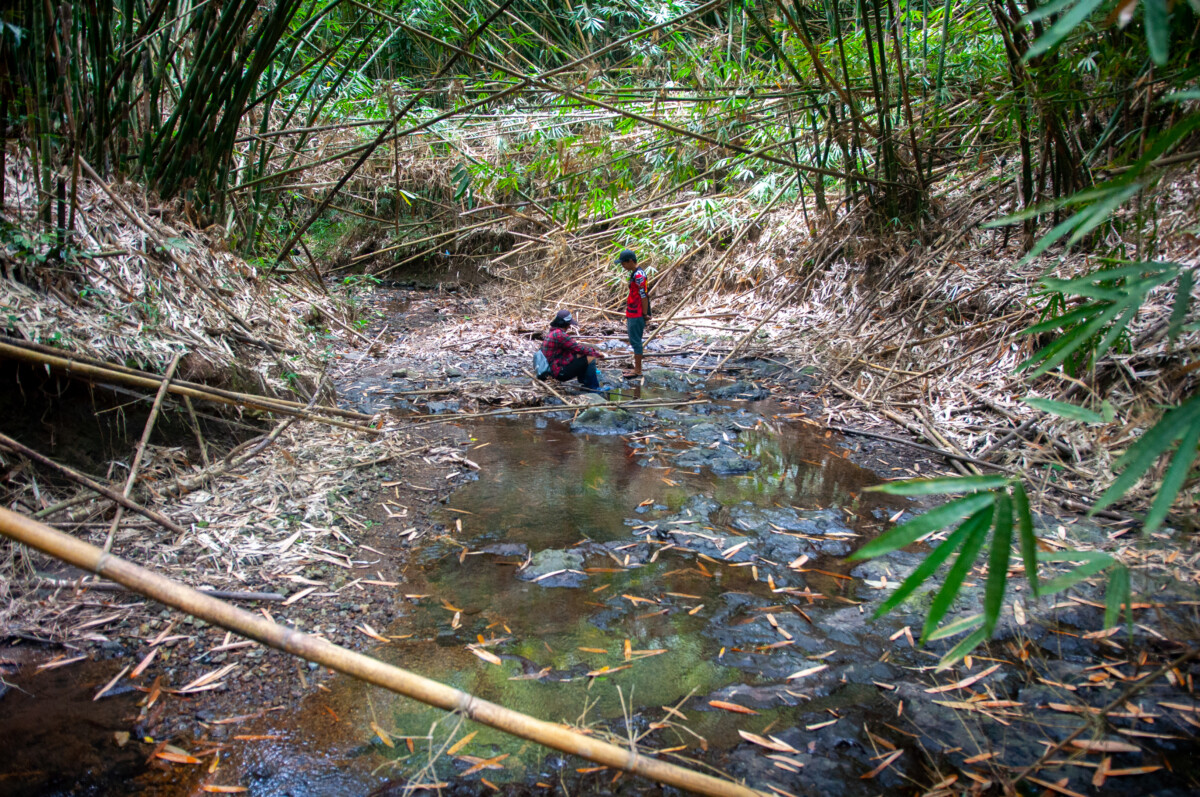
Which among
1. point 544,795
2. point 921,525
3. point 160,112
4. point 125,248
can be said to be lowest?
point 544,795

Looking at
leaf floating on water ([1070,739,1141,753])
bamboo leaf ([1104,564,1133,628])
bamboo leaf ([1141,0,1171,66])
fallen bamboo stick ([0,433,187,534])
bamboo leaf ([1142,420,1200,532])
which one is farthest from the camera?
fallen bamboo stick ([0,433,187,534])

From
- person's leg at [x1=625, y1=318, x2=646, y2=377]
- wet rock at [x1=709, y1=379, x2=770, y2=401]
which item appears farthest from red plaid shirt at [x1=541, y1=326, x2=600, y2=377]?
wet rock at [x1=709, y1=379, x2=770, y2=401]

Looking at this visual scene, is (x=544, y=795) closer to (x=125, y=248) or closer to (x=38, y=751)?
(x=38, y=751)

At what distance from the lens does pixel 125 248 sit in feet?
9.76

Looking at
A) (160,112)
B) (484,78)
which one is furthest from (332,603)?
(484,78)

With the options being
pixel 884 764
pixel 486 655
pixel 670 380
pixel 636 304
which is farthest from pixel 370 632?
pixel 636 304

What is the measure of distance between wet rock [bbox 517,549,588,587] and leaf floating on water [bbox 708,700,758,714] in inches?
28.9

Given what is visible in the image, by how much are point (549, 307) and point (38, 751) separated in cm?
702

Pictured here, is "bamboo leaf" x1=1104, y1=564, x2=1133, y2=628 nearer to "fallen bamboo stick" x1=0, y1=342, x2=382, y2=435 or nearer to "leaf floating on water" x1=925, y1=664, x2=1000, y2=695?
"leaf floating on water" x1=925, y1=664, x2=1000, y2=695

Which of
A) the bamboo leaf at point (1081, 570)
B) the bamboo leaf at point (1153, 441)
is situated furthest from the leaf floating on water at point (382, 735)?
the bamboo leaf at point (1153, 441)

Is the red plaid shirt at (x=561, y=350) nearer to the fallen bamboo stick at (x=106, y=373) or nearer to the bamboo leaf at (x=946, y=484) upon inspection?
the fallen bamboo stick at (x=106, y=373)

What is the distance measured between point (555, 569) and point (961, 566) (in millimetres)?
1698

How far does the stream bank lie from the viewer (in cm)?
161

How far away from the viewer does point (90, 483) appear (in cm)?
218
